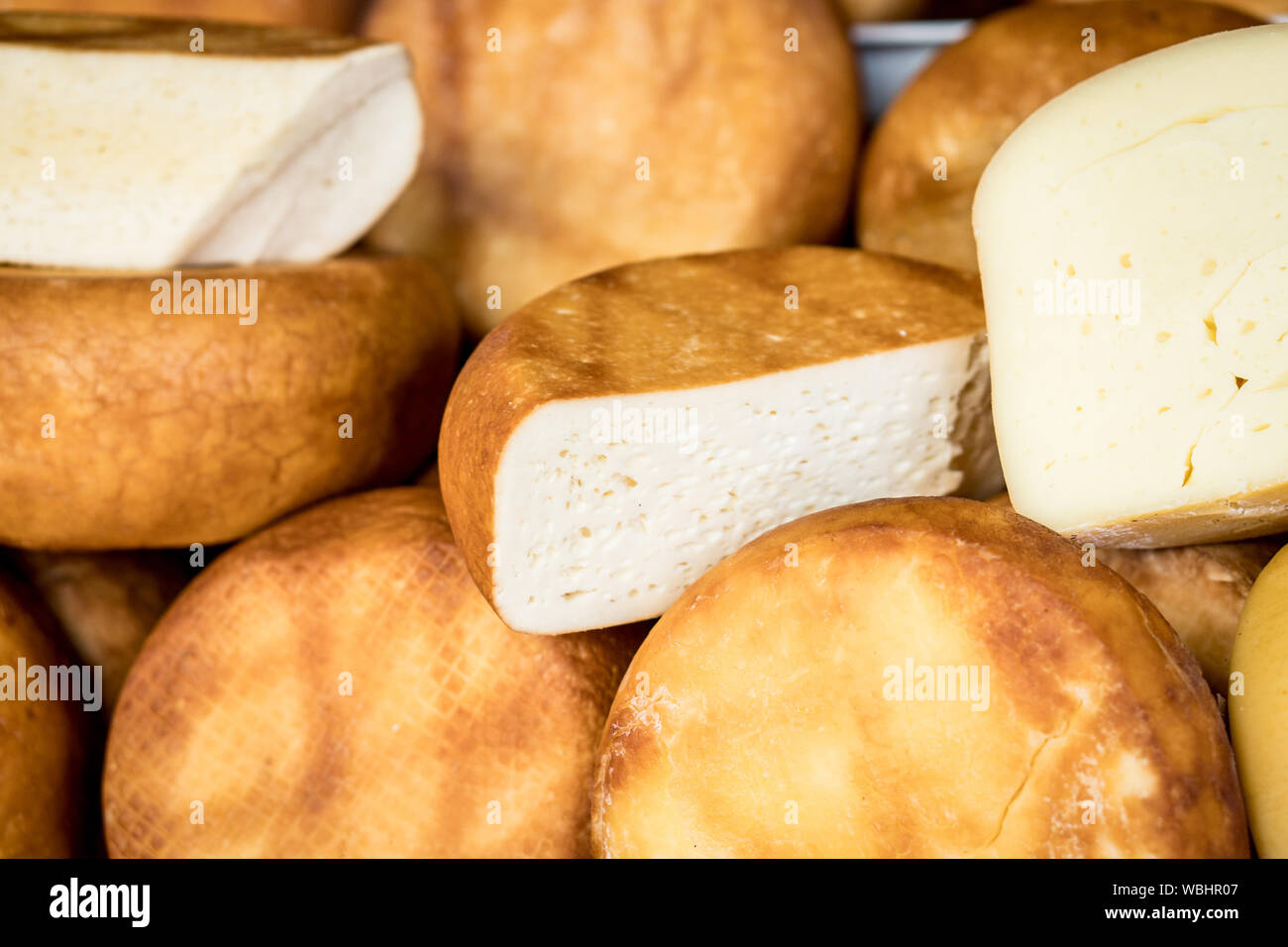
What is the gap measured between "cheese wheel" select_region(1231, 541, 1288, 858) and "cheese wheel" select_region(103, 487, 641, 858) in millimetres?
531

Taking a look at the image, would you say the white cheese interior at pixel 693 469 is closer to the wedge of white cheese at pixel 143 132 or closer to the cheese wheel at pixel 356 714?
the cheese wheel at pixel 356 714

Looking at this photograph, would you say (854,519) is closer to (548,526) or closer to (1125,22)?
(548,526)

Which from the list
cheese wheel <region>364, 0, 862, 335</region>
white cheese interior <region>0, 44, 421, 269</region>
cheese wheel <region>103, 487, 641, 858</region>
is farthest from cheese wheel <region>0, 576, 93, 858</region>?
cheese wheel <region>364, 0, 862, 335</region>

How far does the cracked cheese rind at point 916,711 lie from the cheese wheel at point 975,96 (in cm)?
56

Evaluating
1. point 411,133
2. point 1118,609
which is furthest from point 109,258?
point 1118,609

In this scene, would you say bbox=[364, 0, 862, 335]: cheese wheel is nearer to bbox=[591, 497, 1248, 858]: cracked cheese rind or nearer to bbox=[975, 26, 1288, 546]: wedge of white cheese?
bbox=[975, 26, 1288, 546]: wedge of white cheese

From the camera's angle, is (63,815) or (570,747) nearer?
(570,747)

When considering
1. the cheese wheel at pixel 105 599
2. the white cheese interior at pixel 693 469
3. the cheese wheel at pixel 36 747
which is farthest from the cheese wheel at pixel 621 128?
the cheese wheel at pixel 36 747

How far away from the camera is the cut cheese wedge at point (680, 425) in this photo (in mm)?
881

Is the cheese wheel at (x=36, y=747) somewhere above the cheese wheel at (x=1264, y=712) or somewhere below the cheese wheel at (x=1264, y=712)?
below

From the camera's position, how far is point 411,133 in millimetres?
1223

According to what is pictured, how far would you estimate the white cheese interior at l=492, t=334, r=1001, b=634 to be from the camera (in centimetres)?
88

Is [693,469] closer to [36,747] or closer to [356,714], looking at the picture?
[356,714]
